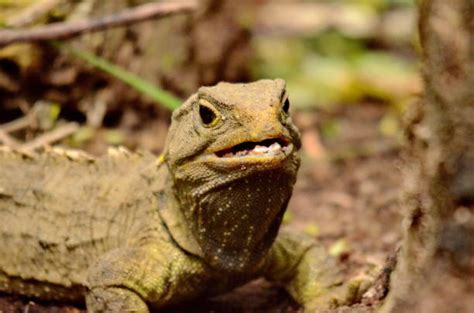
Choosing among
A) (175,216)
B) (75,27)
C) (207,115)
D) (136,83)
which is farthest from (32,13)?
(207,115)

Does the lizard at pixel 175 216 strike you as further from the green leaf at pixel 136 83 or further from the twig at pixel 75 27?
the twig at pixel 75 27

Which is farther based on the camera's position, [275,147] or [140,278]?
[140,278]

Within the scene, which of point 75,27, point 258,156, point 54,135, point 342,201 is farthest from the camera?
point 342,201

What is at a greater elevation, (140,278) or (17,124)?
(17,124)

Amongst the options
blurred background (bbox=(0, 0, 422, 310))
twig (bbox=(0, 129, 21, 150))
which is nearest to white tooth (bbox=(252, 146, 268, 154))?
blurred background (bbox=(0, 0, 422, 310))

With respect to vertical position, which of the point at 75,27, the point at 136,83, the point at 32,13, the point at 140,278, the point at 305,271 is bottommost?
the point at 140,278

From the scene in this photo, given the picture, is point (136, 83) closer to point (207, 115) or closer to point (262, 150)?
point (207, 115)
